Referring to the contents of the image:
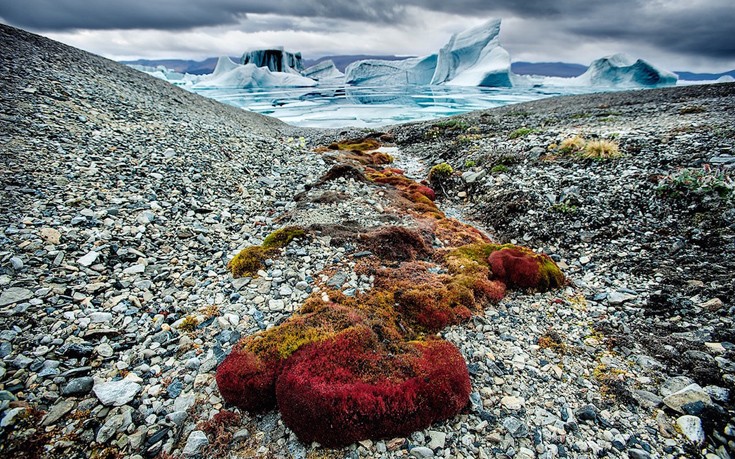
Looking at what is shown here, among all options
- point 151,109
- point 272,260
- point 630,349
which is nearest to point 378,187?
point 272,260

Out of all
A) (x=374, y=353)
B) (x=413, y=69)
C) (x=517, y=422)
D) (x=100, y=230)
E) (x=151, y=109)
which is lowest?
(x=517, y=422)

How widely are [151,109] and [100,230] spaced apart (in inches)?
514

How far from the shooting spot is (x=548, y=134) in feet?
61.1

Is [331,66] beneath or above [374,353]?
above

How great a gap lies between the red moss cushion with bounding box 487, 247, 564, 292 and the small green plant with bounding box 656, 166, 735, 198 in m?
5.20

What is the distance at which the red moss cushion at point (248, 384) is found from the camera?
440 centimetres

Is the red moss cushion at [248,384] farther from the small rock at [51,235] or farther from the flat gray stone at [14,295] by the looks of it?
the small rock at [51,235]

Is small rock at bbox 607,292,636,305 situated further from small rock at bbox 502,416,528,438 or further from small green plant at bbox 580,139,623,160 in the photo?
small green plant at bbox 580,139,623,160

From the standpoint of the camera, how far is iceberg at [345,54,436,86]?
106m

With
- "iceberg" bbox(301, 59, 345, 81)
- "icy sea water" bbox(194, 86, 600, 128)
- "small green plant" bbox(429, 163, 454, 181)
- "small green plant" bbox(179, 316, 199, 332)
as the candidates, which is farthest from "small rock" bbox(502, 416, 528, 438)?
"iceberg" bbox(301, 59, 345, 81)

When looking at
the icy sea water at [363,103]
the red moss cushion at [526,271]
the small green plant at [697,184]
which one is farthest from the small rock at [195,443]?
the icy sea water at [363,103]

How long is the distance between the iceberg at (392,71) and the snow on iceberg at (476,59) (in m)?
6.39

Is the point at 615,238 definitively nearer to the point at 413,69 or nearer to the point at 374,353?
the point at 374,353

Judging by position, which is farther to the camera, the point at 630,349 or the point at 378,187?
the point at 378,187
